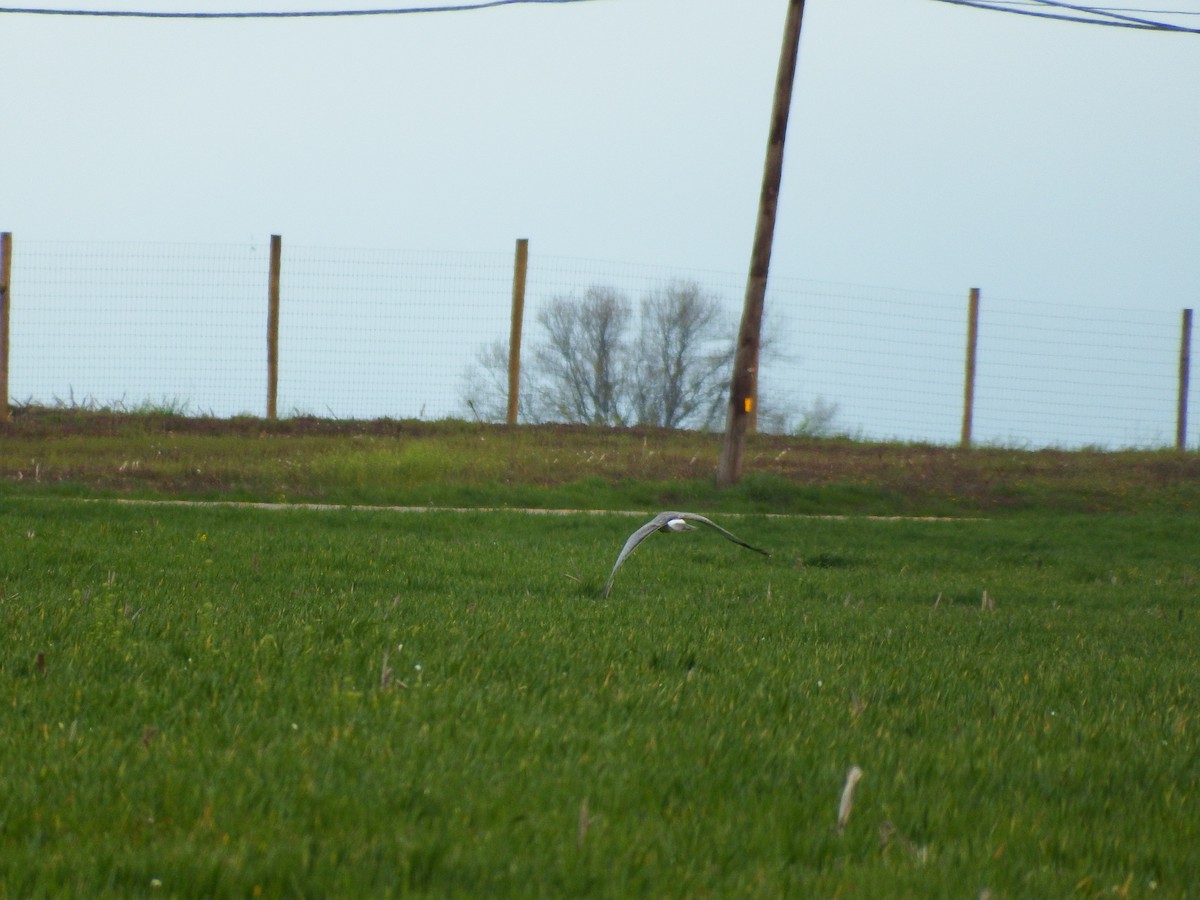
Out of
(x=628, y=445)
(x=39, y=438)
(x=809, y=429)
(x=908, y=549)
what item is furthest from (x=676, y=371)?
(x=908, y=549)

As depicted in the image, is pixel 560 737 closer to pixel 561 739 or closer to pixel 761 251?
pixel 561 739

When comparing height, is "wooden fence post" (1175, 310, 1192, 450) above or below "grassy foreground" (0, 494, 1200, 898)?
above

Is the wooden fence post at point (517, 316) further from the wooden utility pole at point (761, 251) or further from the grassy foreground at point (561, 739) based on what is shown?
the grassy foreground at point (561, 739)

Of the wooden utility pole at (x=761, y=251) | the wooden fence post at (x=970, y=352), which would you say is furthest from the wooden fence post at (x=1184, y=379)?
the wooden utility pole at (x=761, y=251)

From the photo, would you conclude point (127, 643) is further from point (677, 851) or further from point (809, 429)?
point (809, 429)

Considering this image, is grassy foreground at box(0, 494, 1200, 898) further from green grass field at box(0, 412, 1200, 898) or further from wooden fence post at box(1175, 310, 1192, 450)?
wooden fence post at box(1175, 310, 1192, 450)

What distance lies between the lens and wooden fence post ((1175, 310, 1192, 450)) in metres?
18.8

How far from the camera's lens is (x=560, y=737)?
105 inches

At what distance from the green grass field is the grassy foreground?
0.4 inches

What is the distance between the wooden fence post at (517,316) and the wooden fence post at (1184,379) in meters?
11.2

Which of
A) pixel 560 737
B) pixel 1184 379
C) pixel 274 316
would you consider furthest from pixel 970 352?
pixel 560 737

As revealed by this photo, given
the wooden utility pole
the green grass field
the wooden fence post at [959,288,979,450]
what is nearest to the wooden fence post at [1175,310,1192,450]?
the wooden fence post at [959,288,979,450]

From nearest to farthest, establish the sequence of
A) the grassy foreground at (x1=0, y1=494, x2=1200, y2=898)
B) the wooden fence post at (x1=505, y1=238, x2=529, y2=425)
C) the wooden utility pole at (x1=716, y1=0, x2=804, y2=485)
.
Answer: the grassy foreground at (x1=0, y1=494, x2=1200, y2=898) → the wooden utility pole at (x1=716, y1=0, x2=804, y2=485) → the wooden fence post at (x1=505, y1=238, x2=529, y2=425)

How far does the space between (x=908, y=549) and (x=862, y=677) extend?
5.49m
